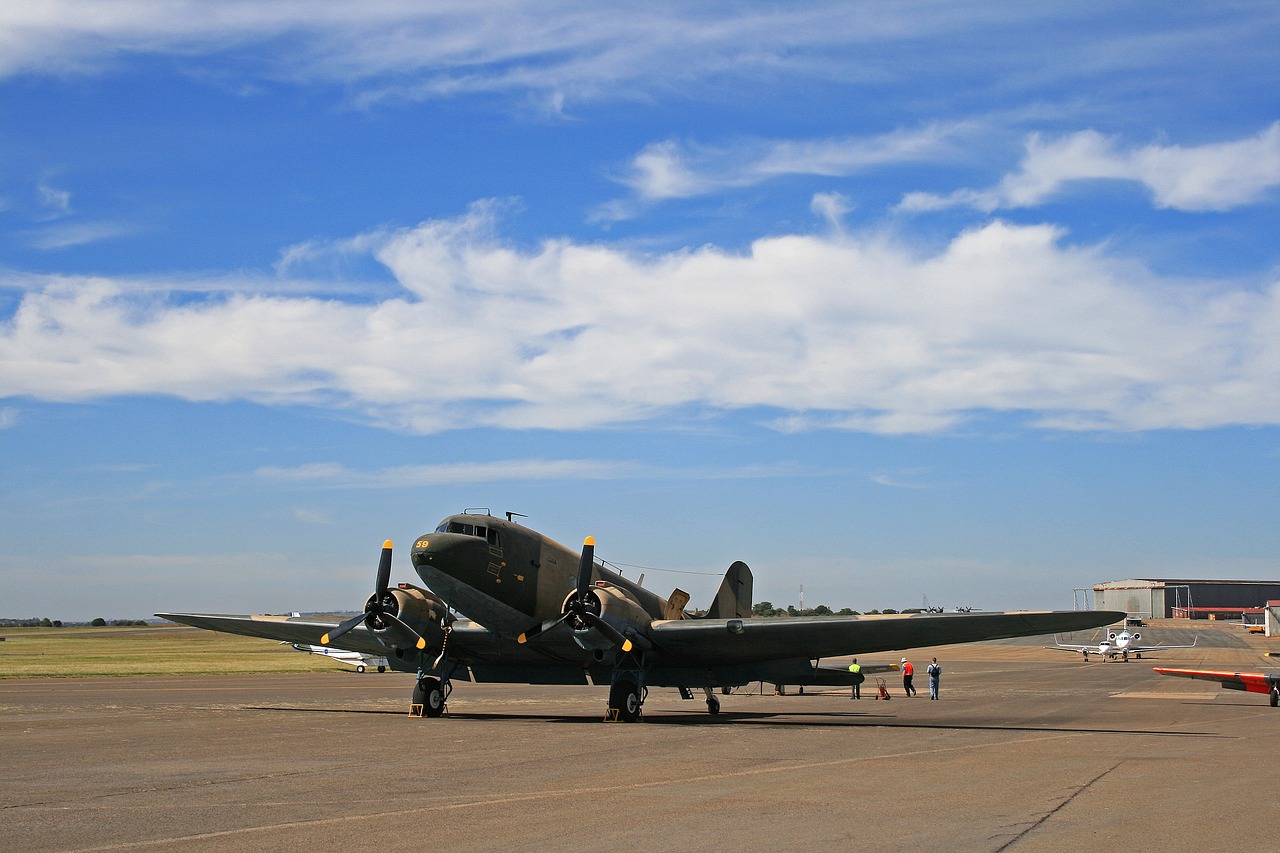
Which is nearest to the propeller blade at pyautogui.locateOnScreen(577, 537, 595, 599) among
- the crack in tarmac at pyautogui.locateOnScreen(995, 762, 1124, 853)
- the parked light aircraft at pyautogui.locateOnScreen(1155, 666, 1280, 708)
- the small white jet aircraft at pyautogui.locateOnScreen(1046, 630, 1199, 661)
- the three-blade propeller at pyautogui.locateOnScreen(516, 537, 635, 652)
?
the three-blade propeller at pyautogui.locateOnScreen(516, 537, 635, 652)

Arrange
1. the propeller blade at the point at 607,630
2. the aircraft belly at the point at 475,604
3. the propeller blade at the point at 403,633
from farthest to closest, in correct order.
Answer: the propeller blade at the point at 403,633
the propeller blade at the point at 607,630
the aircraft belly at the point at 475,604

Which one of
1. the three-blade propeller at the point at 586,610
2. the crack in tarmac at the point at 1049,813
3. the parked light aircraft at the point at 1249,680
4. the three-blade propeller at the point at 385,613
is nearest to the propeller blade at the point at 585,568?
the three-blade propeller at the point at 586,610

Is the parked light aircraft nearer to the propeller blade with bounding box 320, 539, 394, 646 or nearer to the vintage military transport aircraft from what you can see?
the vintage military transport aircraft

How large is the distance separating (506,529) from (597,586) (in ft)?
10.3

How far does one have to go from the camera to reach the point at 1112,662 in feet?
308

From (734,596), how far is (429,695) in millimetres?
12378

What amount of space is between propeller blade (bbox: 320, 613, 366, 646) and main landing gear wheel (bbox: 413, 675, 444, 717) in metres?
2.58

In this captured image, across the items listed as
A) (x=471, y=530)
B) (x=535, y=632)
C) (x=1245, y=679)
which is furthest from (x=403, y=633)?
(x=1245, y=679)

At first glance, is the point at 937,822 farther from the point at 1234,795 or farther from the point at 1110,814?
the point at 1234,795

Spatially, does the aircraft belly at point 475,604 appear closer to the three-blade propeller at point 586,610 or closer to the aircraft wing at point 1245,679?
the three-blade propeller at point 586,610

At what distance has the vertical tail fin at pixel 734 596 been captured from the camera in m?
39.4

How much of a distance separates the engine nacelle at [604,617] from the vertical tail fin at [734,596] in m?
8.29

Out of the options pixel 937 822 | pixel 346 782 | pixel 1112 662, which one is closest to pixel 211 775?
pixel 346 782

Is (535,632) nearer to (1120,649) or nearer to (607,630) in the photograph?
(607,630)
